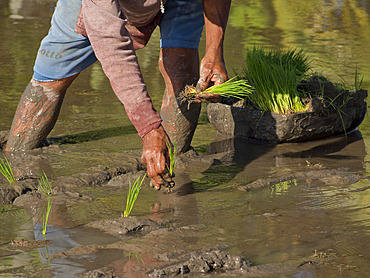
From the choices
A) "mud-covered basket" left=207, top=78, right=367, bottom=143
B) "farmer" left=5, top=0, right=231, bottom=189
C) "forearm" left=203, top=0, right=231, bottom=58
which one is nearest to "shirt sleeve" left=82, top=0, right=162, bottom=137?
"farmer" left=5, top=0, right=231, bottom=189

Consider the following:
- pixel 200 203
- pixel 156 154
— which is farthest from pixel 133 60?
pixel 200 203

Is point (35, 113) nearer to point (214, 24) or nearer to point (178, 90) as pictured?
point (178, 90)

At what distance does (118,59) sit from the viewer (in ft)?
9.55

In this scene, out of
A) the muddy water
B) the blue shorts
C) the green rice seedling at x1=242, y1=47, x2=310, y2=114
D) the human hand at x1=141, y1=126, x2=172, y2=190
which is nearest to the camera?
the muddy water

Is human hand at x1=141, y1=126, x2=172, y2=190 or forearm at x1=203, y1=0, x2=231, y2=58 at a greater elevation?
forearm at x1=203, y1=0, x2=231, y2=58

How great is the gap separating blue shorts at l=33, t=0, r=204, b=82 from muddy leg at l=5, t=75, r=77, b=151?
0.16 meters

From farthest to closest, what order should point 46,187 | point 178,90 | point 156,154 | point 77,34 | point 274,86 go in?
point 274,86, point 178,90, point 77,34, point 46,187, point 156,154

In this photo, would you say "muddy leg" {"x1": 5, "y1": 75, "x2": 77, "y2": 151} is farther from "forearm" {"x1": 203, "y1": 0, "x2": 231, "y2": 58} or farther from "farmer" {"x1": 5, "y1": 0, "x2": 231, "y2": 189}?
"forearm" {"x1": 203, "y1": 0, "x2": 231, "y2": 58}

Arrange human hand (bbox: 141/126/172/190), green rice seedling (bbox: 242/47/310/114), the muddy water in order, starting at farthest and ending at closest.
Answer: green rice seedling (bbox: 242/47/310/114) → human hand (bbox: 141/126/172/190) → the muddy water

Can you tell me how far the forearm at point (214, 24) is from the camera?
3482mm

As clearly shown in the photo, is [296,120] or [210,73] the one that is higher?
[210,73]

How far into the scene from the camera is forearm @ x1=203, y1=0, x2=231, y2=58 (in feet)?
11.4

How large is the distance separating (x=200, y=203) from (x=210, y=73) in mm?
773

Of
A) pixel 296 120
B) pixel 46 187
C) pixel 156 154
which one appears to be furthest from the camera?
pixel 296 120
